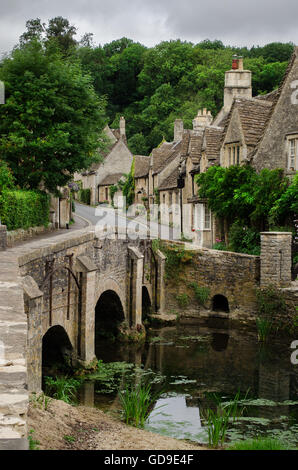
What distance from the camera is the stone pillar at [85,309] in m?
18.5

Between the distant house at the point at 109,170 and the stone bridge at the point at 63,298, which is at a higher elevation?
the distant house at the point at 109,170

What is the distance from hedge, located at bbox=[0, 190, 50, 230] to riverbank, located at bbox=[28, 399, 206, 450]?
1062cm

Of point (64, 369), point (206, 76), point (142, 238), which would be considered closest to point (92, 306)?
point (64, 369)

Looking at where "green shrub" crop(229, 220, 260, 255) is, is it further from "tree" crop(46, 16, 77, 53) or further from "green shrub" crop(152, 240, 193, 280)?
"tree" crop(46, 16, 77, 53)

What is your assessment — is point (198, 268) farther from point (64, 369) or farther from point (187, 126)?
point (187, 126)

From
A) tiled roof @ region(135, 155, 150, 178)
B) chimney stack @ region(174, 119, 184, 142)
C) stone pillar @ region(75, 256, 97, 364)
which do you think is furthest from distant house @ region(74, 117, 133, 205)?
stone pillar @ region(75, 256, 97, 364)

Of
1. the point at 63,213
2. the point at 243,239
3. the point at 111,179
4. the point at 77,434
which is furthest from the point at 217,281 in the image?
the point at 111,179

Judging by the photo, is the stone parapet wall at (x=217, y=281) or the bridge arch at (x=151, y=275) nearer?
the stone parapet wall at (x=217, y=281)

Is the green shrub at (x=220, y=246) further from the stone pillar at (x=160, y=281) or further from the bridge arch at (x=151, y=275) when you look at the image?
the bridge arch at (x=151, y=275)

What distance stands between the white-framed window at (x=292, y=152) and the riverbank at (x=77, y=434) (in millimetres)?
18004

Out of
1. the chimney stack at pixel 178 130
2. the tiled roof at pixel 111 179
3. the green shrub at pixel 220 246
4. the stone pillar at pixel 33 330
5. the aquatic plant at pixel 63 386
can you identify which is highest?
the chimney stack at pixel 178 130

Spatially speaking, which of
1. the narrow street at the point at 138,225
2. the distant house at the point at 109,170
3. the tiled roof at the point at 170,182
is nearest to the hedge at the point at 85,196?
the distant house at the point at 109,170

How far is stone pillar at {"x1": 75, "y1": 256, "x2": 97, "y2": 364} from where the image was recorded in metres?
18.5

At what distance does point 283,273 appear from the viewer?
25.2 metres
